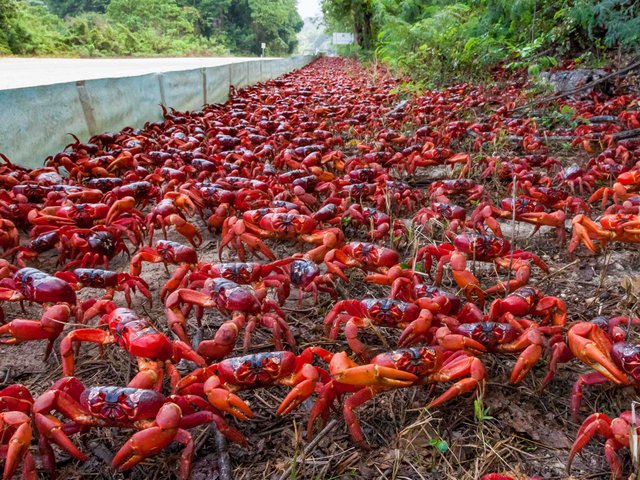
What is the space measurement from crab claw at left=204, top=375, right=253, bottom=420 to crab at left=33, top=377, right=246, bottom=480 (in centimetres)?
6

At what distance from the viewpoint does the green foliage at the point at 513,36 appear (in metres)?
8.59

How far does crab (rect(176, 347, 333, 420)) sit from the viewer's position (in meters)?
1.88

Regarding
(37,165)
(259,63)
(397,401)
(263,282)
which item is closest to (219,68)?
(259,63)

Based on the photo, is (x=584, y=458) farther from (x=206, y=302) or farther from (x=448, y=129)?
(x=448, y=129)

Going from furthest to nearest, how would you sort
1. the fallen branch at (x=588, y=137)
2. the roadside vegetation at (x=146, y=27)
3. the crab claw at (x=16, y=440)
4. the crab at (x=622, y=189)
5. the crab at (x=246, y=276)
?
the roadside vegetation at (x=146, y=27) → the fallen branch at (x=588, y=137) → the crab at (x=622, y=189) → the crab at (x=246, y=276) → the crab claw at (x=16, y=440)

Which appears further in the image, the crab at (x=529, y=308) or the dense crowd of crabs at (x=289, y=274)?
the crab at (x=529, y=308)

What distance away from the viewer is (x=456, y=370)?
2.03 metres

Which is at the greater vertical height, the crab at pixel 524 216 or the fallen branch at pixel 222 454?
the crab at pixel 524 216

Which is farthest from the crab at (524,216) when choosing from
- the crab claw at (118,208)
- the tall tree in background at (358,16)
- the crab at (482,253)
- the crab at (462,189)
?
the tall tree in background at (358,16)

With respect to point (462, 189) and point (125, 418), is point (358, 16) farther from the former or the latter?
point (125, 418)

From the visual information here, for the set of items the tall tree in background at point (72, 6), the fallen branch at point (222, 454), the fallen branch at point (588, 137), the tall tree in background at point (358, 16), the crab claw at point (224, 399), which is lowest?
the fallen branch at point (222, 454)

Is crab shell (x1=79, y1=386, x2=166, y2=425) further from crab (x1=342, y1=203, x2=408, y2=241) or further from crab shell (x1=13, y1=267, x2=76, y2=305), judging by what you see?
crab (x1=342, y1=203, x2=408, y2=241)

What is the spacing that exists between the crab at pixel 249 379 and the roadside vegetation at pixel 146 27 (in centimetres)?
2491

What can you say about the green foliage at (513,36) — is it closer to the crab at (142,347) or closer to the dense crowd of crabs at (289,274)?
the dense crowd of crabs at (289,274)
